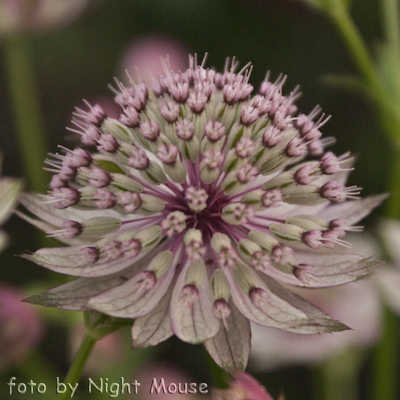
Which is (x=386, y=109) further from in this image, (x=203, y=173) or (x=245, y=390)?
(x=245, y=390)

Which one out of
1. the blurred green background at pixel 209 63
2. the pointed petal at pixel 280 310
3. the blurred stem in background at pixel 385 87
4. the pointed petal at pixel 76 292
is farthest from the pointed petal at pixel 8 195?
the blurred green background at pixel 209 63

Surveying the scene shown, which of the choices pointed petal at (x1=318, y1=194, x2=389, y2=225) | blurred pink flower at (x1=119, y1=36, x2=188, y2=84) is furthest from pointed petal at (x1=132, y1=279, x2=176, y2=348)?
blurred pink flower at (x1=119, y1=36, x2=188, y2=84)

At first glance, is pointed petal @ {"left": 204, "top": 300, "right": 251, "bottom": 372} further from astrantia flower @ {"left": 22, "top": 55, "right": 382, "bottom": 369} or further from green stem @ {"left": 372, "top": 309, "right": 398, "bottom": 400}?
green stem @ {"left": 372, "top": 309, "right": 398, "bottom": 400}

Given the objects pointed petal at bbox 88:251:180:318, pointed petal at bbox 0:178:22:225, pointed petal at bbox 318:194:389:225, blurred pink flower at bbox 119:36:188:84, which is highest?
blurred pink flower at bbox 119:36:188:84

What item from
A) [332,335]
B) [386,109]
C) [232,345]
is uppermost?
[386,109]

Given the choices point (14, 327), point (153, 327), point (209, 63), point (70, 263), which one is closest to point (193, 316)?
point (153, 327)

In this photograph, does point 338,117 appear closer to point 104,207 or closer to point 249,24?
point 249,24

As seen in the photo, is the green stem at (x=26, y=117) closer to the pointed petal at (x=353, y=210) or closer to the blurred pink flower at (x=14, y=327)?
the blurred pink flower at (x=14, y=327)
